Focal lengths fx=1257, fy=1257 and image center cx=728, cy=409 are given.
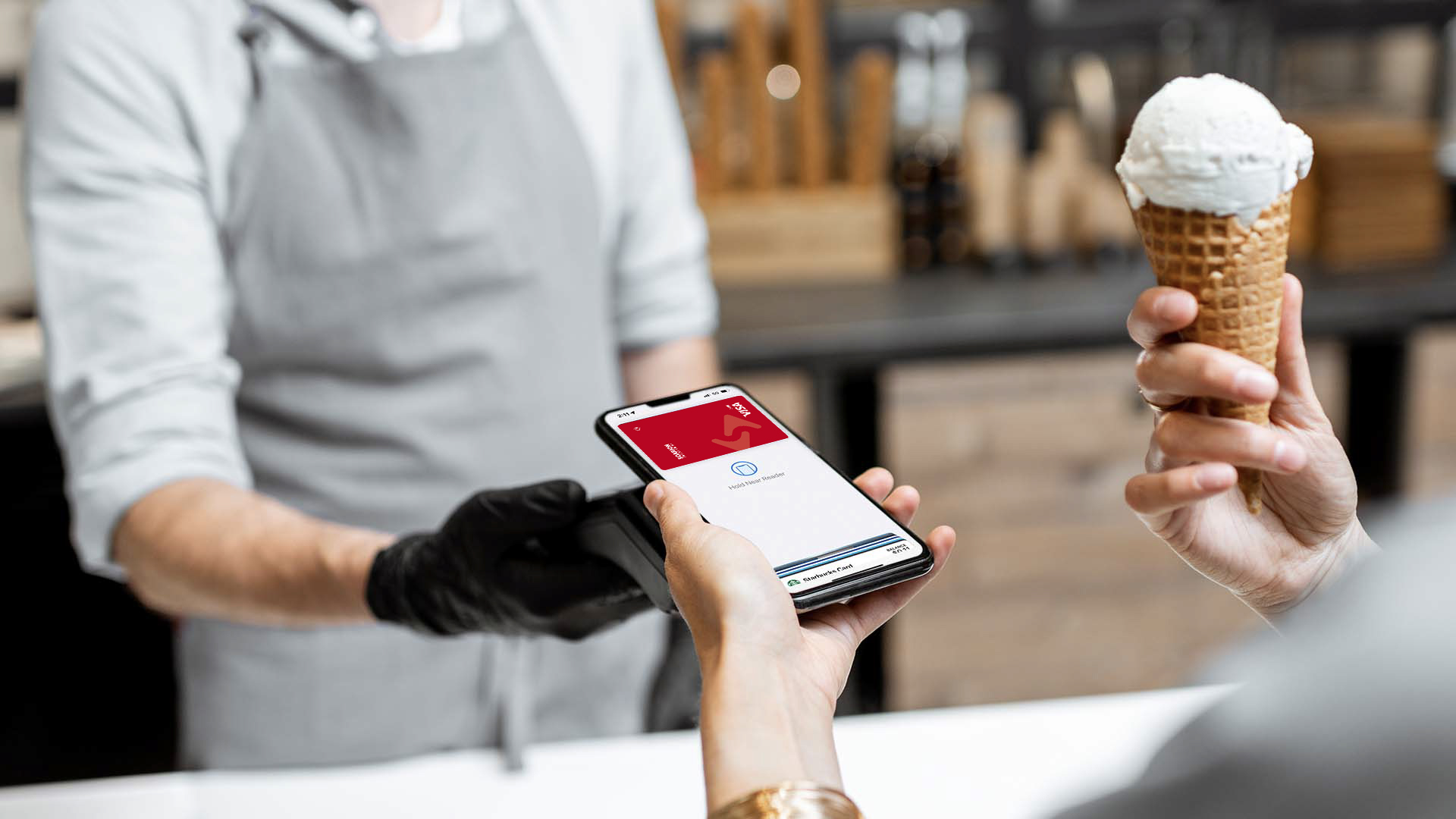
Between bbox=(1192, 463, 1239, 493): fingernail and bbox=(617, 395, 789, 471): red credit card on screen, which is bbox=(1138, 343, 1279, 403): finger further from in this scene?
bbox=(617, 395, 789, 471): red credit card on screen

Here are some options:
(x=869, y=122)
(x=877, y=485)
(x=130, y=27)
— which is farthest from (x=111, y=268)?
(x=869, y=122)

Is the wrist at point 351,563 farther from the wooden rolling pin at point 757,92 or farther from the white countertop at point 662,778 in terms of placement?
the wooden rolling pin at point 757,92

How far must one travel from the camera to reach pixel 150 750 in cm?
248

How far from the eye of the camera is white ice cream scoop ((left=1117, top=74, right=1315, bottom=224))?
2.09 feet

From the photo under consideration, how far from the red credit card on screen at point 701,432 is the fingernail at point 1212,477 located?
26cm

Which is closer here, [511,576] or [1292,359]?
[1292,359]

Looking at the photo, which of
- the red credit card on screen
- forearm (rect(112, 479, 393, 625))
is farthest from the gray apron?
the red credit card on screen

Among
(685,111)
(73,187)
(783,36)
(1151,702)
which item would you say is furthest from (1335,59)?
(73,187)

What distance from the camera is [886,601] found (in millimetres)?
706

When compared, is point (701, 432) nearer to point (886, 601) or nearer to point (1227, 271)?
point (886, 601)

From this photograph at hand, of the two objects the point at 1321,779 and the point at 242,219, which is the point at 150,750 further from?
the point at 1321,779

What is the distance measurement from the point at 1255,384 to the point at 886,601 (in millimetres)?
226

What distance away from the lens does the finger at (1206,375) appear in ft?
2.04

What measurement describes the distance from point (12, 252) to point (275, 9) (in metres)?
1.46
